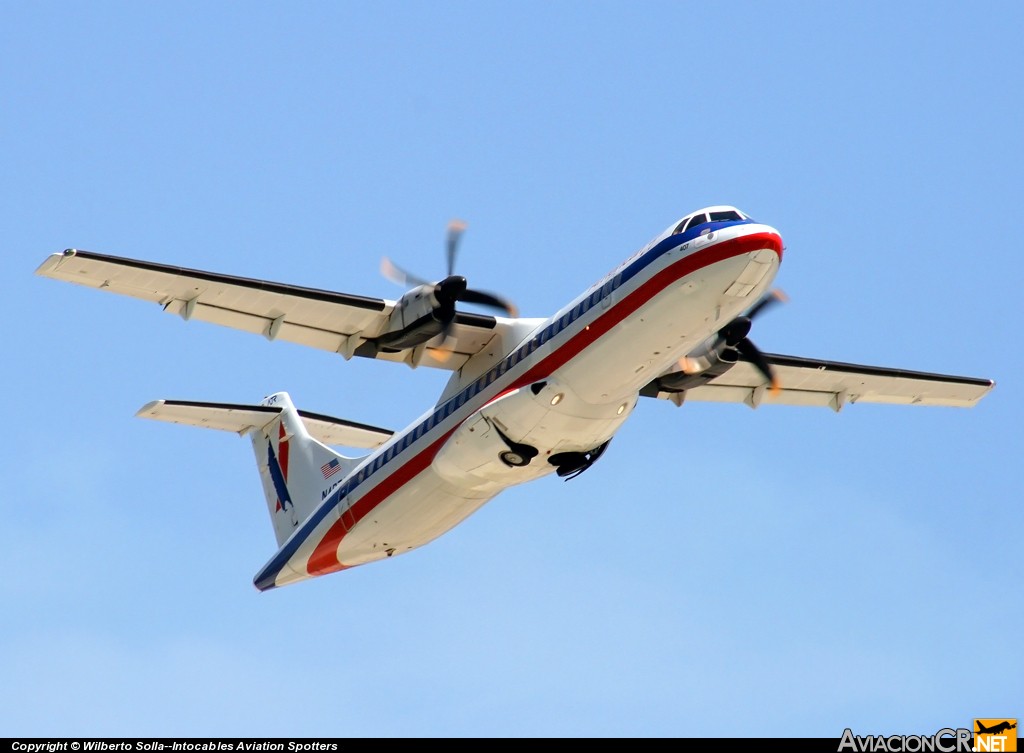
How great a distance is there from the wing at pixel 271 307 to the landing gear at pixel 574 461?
7.11 feet

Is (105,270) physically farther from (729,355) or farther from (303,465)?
(729,355)

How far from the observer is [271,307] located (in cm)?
2142

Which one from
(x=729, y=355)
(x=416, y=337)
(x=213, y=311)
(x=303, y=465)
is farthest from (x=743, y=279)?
(x=303, y=465)

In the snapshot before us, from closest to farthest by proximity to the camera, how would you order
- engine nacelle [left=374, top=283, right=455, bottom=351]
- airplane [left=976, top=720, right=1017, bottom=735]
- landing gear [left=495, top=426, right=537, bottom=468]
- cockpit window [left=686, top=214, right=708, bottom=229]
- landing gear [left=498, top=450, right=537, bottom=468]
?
airplane [left=976, top=720, right=1017, bottom=735]
cockpit window [left=686, top=214, right=708, bottom=229]
landing gear [left=495, top=426, right=537, bottom=468]
landing gear [left=498, top=450, right=537, bottom=468]
engine nacelle [left=374, top=283, right=455, bottom=351]

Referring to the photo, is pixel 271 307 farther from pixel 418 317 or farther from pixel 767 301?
pixel 767 301

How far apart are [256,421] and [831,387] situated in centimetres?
966

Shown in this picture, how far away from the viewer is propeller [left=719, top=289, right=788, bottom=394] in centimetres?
2138

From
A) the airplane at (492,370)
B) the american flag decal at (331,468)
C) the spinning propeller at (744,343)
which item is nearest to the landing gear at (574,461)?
the airplane at (492,370)

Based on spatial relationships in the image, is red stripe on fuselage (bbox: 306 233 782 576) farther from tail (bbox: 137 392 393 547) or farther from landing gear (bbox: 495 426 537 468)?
tail (bbox: 137 392 393 547)

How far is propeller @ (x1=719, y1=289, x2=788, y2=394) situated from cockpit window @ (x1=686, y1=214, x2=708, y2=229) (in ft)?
7.23

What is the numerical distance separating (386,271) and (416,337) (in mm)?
1168

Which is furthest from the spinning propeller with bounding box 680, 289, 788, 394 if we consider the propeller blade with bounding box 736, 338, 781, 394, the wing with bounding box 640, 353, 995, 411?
the wing with bounding box 640, 353, 995, 411

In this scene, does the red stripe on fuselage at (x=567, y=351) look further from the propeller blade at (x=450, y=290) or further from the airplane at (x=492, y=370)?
the propeller blade at (x=450, y=290)

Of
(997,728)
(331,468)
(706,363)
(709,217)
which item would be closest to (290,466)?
(331,468)
